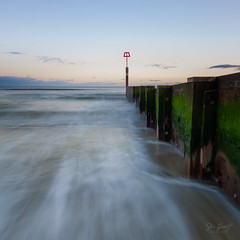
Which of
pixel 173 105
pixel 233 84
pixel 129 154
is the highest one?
pixel 233 84

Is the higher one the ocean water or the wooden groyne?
the wooden groyne

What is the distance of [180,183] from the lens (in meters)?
3.11

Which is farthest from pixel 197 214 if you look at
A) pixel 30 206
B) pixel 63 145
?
pixel 63 145

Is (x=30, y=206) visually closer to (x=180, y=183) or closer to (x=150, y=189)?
(x=150, y=189)

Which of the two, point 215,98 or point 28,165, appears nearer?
point 215,98

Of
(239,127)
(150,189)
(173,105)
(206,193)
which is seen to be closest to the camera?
(239,127)

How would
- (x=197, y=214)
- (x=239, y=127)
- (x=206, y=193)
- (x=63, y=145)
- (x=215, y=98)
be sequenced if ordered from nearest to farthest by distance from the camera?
1. (x=239, y=127)
2. (x=197, y=214)
3. (x=215, y=98)
4. (x=206, y=193)
5. (x=63, y=145)

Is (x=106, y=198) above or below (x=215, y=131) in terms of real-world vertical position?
below

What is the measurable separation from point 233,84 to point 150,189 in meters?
1.75

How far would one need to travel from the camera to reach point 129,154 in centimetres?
464

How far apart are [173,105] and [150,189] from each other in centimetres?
209

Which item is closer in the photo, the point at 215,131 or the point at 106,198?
the point at 215,131

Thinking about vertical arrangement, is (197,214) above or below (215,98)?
below

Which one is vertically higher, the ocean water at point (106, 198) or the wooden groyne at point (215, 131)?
the wooden groyne at point (215, 131)
